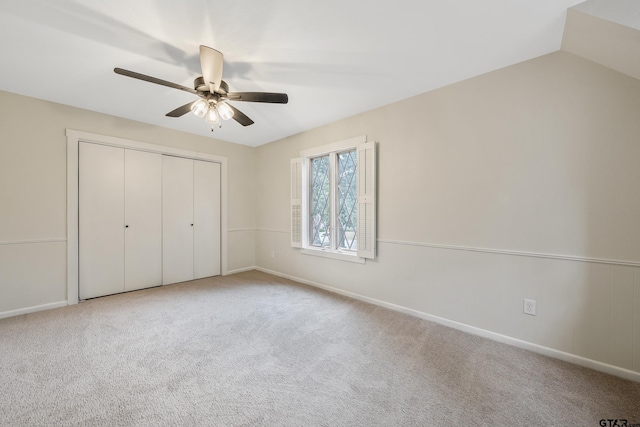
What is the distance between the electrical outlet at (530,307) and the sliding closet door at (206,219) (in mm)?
4278

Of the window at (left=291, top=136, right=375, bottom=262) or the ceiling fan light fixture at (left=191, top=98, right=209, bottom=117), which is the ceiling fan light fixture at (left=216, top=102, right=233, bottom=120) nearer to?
the ceiling fan light fixture at (left=191, top=98, right=209, bottom=117)

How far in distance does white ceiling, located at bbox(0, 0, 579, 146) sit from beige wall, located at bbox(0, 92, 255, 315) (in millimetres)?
289

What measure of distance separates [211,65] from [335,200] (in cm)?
222

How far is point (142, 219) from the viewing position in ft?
11.9

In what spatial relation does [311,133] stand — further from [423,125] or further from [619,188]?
[619,188]

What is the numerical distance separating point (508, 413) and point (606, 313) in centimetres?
115

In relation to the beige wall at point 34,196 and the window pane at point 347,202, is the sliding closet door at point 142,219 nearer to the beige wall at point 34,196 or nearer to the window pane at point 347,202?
the beige wall at point 34,196

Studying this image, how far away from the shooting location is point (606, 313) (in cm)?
183

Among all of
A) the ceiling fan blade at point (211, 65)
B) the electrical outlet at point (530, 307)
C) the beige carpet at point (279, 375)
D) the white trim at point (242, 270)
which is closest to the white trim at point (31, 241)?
the beige carpet at point (279, 375)

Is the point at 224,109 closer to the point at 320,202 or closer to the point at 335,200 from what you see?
the point at 335,200

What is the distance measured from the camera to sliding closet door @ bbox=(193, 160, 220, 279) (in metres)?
4.20

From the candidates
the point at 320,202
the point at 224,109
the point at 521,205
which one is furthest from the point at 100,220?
the point at 521,205

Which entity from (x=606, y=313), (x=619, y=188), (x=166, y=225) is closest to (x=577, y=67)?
(x=619, y=188)

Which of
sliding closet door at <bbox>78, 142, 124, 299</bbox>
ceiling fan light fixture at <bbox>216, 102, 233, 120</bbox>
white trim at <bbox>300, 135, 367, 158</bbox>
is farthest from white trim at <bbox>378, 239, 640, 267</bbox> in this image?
sliding closet door at <bbox>78, 142, 124, 299</bbox>
